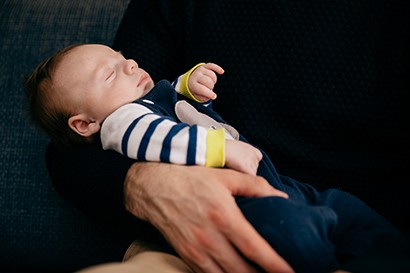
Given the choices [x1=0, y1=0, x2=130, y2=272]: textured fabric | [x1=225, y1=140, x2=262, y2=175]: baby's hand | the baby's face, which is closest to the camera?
[x1=225, y1=140, x2=262, y2=175]: baby's hand

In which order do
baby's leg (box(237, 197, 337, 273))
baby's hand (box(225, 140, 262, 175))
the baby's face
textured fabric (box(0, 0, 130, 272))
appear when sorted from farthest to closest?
textured fabric (box(0, 0, 130, 272))
the baby's face
baby's hand (box(225, 140, 262, 175))
baby's leg (box(237, 197, 337, 273))

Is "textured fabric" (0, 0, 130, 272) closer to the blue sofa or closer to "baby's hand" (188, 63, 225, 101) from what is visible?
the blue sofa

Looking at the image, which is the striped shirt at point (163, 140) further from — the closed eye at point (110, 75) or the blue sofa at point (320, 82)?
the blue sofa at point (320, 82)

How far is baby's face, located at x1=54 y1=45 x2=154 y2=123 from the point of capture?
3.57ft

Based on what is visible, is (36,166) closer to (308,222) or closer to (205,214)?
(205,214)

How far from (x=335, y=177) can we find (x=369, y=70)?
9.0 inches

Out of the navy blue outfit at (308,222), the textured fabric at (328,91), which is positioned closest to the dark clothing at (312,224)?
the navy blue outfit at (308,222)

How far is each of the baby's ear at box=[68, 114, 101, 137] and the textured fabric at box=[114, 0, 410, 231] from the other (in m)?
0.27

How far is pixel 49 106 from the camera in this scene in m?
1.12

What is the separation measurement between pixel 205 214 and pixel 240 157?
123 mm

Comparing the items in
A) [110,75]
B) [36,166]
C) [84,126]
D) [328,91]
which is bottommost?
[36,166]

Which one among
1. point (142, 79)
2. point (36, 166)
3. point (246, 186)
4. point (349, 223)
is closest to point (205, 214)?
point (246, 186)

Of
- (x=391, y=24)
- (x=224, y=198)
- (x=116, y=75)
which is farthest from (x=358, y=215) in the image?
(x=116, y=75)

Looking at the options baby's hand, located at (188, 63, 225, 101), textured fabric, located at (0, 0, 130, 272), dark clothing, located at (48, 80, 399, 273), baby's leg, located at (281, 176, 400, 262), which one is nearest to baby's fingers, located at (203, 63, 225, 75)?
baby's hand, located at (188, 63, 225, 101)
